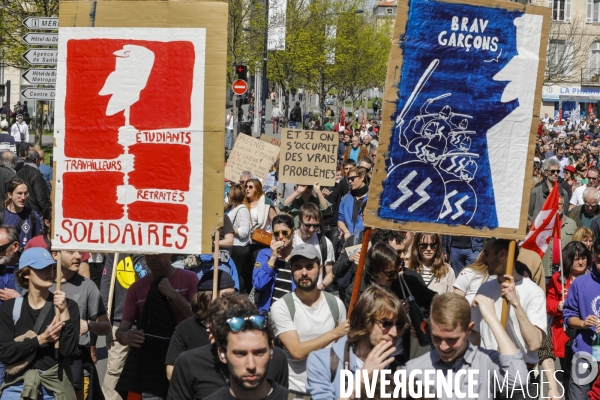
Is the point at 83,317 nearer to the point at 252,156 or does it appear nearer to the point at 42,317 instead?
the point at 42,317

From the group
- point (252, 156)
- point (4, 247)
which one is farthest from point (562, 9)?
point (4, 247)

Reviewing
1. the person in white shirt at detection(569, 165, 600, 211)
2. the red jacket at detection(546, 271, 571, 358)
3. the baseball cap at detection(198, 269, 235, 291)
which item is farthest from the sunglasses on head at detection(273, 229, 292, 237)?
the person in white shirt at detection(569, 165, 600, 211)

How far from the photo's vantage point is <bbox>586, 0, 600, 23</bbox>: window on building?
8150cm

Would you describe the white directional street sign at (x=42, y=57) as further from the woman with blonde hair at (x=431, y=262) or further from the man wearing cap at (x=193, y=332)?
the man wearing cap at (x=193, y=332)

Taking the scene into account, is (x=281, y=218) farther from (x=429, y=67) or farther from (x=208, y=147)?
(x=429, y=67)

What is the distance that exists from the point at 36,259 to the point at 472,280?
2.83m

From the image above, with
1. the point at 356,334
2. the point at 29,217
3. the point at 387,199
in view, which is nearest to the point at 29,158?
the point at 29,217

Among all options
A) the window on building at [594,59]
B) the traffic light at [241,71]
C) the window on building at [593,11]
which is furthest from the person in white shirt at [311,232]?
the window on building at [593,11]

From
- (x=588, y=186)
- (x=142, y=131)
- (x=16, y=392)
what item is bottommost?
(x=16, y=392)

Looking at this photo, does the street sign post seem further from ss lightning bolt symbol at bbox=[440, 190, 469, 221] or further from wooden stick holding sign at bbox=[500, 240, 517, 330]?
wooden stick holding sign at bbox=[500, 240, 517, 330]

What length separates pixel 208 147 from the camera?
673cm

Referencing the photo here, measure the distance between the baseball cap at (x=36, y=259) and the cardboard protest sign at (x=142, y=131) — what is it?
0.66ft

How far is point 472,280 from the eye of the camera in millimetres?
6688

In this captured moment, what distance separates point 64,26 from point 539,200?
31.0 feet
